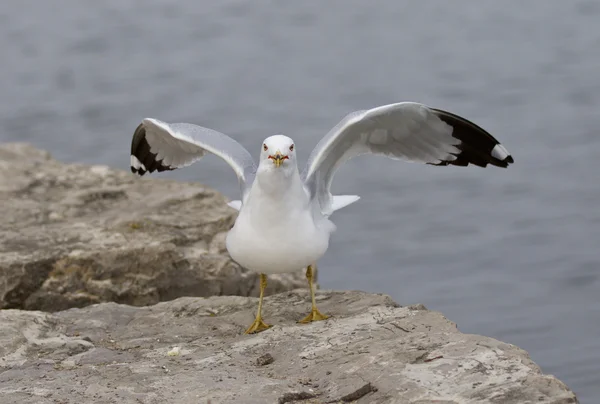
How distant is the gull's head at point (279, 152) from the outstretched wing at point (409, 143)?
509mm

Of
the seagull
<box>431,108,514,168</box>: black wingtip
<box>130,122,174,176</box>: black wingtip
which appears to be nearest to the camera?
the seagull

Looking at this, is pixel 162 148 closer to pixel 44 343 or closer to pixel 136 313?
pixel 136 313

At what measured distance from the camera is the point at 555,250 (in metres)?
10.2

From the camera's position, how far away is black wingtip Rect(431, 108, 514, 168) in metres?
6.51

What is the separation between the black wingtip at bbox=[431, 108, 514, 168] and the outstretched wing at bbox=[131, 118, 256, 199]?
1.20 meters

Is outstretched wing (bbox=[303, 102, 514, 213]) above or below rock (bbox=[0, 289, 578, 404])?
above

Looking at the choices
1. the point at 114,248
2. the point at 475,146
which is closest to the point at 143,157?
the point at 114,248

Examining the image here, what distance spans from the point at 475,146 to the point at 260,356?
81.2 inches

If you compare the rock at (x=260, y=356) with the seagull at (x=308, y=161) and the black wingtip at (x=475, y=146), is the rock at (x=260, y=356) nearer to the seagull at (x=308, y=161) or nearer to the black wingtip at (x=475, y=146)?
the seagull at (x=308, y=161)

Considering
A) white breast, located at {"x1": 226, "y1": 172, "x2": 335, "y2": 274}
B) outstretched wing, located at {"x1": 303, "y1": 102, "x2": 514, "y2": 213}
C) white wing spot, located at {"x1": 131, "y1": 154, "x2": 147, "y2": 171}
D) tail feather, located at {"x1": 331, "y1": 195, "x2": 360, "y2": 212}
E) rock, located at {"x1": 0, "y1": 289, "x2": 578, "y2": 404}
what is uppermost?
white wing spot, located at {"x1": 131, "y1": 154, "x2": 147, "y2": 171}

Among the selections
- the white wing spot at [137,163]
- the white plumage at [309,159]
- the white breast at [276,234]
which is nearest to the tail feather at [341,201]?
the white plumage at [309,159]

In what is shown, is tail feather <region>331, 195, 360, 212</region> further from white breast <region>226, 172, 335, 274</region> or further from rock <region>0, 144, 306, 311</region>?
rock <region>0, 144, 306, 311</region>

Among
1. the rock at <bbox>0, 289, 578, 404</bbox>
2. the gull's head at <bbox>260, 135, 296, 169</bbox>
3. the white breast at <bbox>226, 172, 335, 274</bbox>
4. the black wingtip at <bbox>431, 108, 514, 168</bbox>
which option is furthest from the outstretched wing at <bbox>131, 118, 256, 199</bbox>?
the black wingtip at <bbox>431, 108, 514, 168</bbox>

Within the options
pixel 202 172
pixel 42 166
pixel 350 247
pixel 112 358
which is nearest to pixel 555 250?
pixel 350 247
